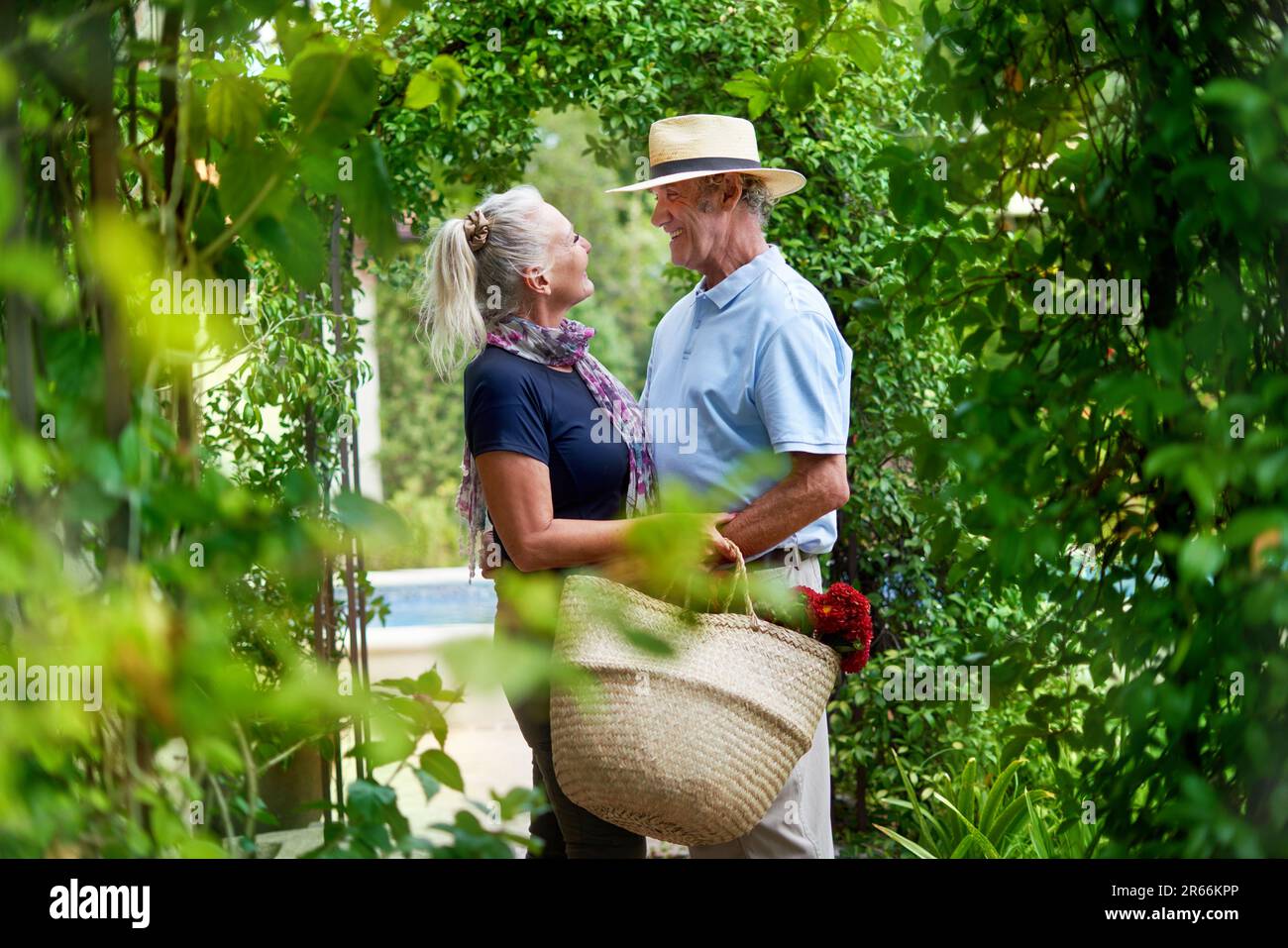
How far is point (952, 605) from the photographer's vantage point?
3510 mm

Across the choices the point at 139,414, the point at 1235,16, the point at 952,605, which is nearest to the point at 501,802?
the point at 139,414

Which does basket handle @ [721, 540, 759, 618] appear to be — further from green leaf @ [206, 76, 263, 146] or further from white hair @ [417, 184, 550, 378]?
green leaf @ [206, 76, 263, 146]

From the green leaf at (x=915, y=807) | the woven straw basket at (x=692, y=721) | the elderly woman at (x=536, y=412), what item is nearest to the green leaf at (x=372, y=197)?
the woven straw basket at (x=692, y=721)

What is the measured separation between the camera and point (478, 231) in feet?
7.56

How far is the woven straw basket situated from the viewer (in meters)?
1.74

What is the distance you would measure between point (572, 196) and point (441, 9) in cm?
1278

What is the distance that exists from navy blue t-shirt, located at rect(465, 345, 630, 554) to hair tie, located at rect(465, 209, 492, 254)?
0.71ft

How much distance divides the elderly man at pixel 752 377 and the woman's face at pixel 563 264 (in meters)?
0.19

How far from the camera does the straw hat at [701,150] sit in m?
2.39

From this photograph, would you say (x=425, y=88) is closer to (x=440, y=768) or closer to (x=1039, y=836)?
(x=440, y=768)

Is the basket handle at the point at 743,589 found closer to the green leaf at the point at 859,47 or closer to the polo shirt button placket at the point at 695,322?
the polo shirt button placket at the point at 695,322

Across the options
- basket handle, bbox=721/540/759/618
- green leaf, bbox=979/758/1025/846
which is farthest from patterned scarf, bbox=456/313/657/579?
green leaf, bbox=979/758/1025/846

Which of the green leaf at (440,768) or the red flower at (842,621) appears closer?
the green leaf at (440,768)

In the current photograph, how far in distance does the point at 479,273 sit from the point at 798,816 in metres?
1.11
